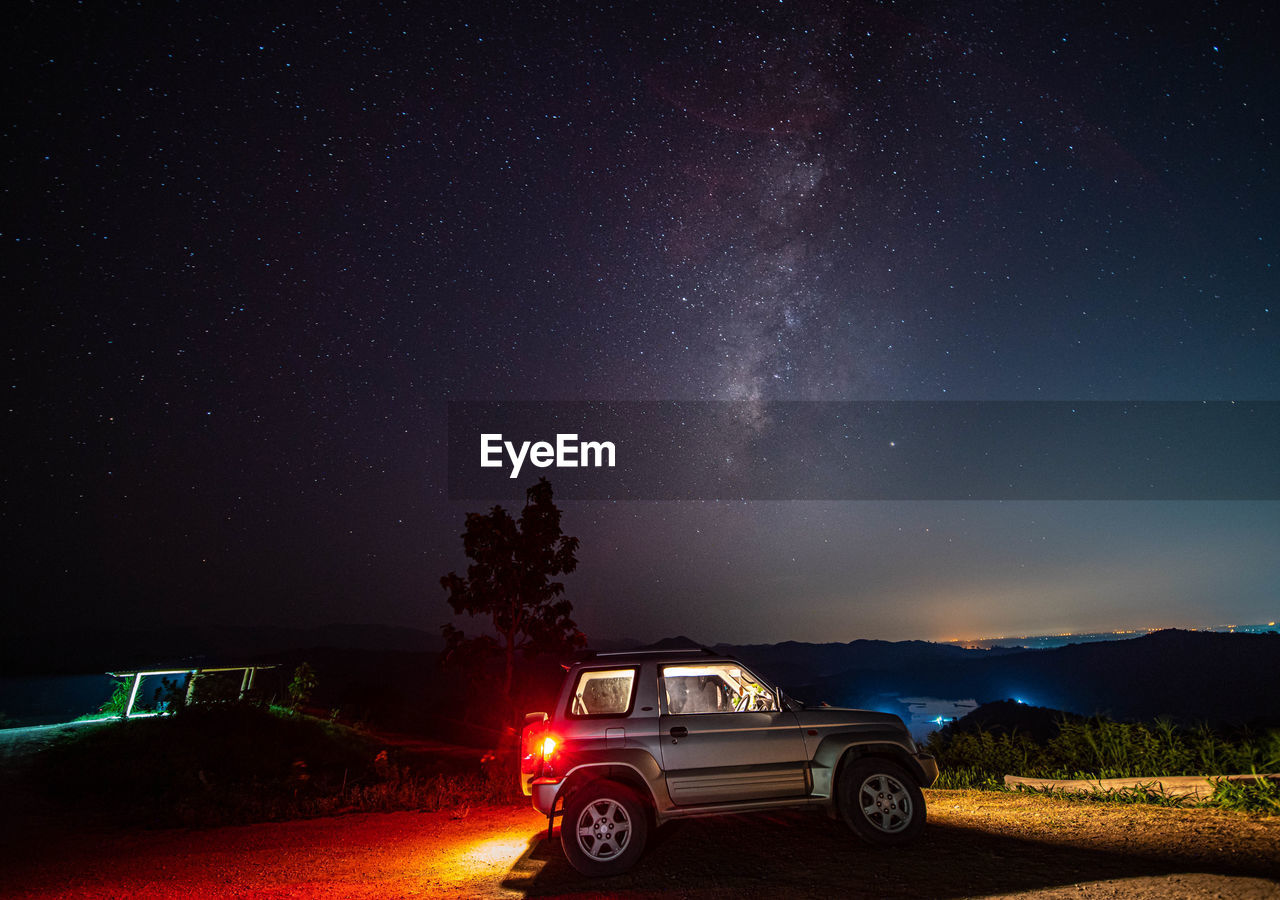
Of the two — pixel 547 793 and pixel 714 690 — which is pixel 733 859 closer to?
pixel 714 690

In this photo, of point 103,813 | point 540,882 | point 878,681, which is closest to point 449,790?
point 103,813

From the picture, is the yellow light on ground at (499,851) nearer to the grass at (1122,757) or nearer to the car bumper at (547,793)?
the car bumper at (547,793)

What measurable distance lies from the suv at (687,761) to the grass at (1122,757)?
15.3 ft

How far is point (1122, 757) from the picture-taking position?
1231 centimetres

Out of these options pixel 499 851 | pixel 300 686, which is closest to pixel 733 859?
pixel 499 851

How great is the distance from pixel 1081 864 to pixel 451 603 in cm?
2166

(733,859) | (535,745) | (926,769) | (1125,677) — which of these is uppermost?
(535,745)

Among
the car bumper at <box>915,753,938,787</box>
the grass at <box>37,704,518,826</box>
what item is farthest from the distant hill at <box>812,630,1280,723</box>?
the car bumper at <box>915,753,938,787</box>

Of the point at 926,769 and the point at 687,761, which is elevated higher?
the point at 687,761

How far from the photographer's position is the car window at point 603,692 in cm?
740

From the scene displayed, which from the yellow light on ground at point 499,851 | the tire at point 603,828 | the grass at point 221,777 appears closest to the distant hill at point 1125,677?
the grass at point 221,777

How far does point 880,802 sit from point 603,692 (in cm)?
321

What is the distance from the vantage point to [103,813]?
38.3ft

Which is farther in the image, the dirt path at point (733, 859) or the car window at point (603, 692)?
the car window at point (603, 692)
